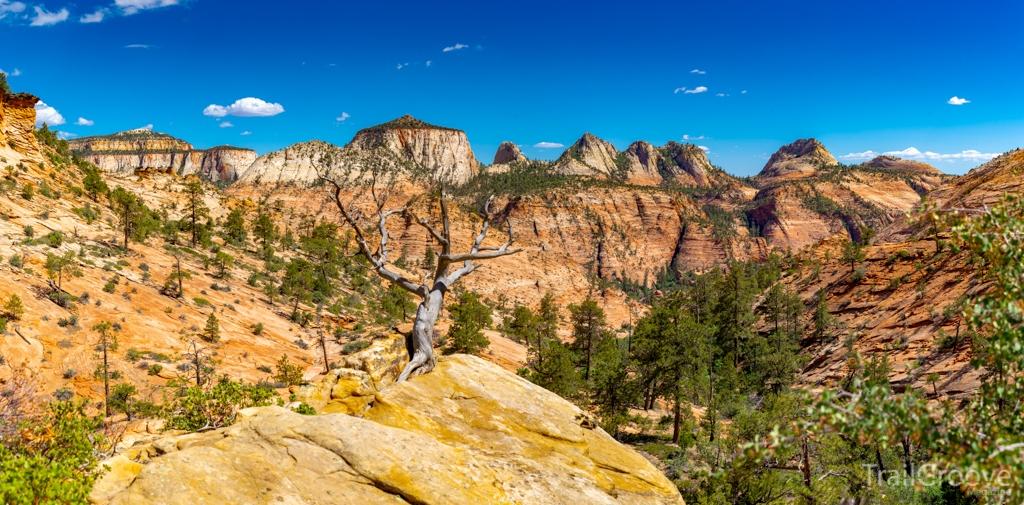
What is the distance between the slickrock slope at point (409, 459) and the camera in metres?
6.04

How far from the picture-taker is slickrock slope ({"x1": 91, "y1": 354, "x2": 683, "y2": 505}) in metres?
6.04

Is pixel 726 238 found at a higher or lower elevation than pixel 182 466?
higher

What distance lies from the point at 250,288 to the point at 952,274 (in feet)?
208

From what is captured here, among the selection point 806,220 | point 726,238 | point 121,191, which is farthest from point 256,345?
point 806,220

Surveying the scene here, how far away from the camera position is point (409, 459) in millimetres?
7305

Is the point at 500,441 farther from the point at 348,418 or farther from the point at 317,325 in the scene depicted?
the point at 317,325

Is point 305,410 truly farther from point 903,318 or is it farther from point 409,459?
point 903,318

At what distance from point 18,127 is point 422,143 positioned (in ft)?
483

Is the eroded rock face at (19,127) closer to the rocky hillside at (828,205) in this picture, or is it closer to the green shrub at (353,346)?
the green shrub at (353,346)

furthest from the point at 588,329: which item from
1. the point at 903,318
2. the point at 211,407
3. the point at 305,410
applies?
the point at 211,407

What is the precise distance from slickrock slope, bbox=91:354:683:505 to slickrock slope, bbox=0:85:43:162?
54.9m

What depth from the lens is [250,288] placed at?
43.5 metres

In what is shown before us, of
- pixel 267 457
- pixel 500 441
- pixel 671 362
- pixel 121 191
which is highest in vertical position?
pixel 121 191

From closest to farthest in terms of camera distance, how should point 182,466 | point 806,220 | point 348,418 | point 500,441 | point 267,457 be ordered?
point 182,466
point 267,457
point 348,418
point 500,441
point 806,220
